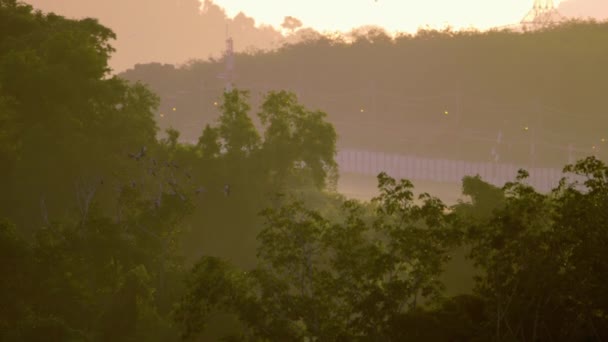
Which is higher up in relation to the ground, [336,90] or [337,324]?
[336,90]

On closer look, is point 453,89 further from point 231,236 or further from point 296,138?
point 231,236

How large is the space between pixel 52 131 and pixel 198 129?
3645 inches

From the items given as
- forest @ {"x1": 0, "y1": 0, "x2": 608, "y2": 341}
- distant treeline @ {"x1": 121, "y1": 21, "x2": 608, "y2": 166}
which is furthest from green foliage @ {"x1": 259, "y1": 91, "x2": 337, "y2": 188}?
distant treeline @ {"x1": 121, "y1": 21, "x2": 608, "y2": 166}

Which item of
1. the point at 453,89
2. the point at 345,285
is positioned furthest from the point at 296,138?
the point at 453,89

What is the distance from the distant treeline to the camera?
113 meters

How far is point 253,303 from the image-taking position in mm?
25312

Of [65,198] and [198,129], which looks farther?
[198,129]

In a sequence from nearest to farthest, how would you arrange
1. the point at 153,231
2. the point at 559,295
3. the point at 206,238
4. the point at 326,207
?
the point at 559,295 < the point at 153,231 < the point at 206,238 < the point at 326,207

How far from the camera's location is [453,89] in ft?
411

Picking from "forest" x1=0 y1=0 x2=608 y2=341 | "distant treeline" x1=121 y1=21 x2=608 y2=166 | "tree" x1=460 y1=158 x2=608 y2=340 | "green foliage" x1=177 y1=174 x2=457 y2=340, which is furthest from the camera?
"distant treeline" x1=121 y1=21 x2=608 y2=166

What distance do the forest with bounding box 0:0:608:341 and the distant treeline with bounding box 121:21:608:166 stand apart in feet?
185

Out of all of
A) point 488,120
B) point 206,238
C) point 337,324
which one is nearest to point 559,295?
point 337,324

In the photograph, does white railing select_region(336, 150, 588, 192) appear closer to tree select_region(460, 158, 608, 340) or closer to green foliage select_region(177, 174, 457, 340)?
green foliage select_region(177, 174, 457, 340)

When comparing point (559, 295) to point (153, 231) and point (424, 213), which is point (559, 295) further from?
point (153, 231)
